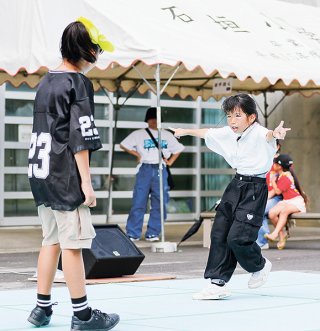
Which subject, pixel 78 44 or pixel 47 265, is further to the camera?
pixel 47 265

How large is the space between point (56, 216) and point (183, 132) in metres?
2.22

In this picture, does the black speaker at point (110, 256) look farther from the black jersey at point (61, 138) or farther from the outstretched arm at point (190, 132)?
the black jersey at point (61, 138)

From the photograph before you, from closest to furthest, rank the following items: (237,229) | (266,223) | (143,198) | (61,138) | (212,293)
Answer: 1. (61,138)
2. (237,229)
3. (212,293)
4. (266,223)
5. (143,198)

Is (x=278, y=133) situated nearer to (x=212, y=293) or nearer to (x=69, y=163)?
(x=212, y=293)

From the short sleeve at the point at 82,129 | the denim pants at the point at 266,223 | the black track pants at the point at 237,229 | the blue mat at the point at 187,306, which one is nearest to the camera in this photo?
the short sleeve at the point at 82,129

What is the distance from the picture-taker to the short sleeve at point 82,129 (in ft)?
21.5

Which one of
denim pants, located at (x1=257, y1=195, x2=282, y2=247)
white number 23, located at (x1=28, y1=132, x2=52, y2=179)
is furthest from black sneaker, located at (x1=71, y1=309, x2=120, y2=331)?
denim pants, located at (x1=257, y1=195, x2=282, y2=247)

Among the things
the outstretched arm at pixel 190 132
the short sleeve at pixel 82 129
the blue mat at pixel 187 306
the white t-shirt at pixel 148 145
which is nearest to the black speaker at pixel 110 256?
the blue mat at pixel 187 306

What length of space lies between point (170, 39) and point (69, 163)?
7.24 meters

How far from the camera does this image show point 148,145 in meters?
16.0

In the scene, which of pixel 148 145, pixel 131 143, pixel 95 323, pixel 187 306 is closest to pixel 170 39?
pixel 148 145

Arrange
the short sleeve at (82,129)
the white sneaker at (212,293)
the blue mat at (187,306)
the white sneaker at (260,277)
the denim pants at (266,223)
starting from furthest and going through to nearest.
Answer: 1. the denim pants at (266,223)
2. the white sneaker at (260,277)
3. the white sneaker at (212,293)
4. the blue mat at (187,306)
5. the short sleeve at (82,129)

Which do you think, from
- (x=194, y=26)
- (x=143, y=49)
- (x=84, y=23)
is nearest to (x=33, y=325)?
(x=84, y=23)

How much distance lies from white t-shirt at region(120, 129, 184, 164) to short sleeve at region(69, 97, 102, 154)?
30.8ft
